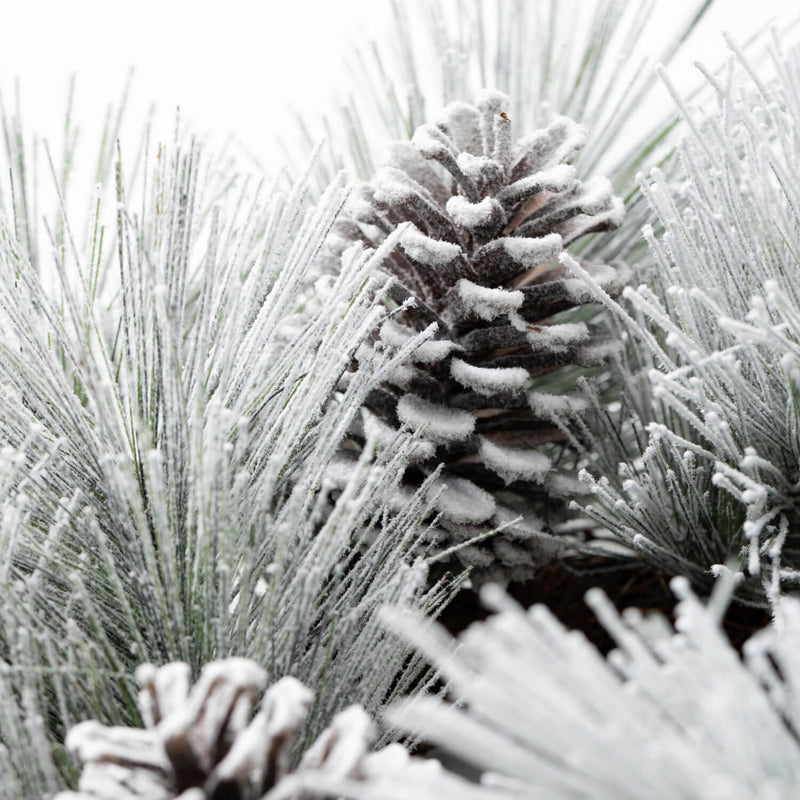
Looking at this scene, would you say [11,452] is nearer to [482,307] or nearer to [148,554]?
[148,554]

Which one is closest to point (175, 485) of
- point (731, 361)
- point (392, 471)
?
point (392, 471)

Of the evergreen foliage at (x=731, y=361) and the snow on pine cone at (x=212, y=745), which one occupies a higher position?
the evergreen foliage at (x=731, y=361)

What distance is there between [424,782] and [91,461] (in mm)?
176

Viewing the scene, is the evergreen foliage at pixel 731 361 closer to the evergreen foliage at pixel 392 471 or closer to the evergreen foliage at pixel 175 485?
the evergreen foliage at pixel 392 471

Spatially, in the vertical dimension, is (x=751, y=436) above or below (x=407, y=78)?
below

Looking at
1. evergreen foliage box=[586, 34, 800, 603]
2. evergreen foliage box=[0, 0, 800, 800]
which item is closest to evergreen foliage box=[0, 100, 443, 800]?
evergreen foliage box=[0, 0, 800, 800]

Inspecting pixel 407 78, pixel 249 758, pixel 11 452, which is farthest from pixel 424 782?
pixel 407 78

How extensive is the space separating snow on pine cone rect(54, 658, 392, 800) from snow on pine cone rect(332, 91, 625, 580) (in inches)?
6.6

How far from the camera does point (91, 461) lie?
0.31m

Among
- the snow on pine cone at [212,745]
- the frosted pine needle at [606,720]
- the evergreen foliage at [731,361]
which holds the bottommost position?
the snow on pine cone at [212,745]

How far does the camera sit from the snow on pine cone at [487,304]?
0.38 metres

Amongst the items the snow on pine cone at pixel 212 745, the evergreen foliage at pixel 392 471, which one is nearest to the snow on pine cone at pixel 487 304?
the evergreen foliage at pixel 392 471

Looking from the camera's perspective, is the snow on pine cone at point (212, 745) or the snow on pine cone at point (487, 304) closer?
the snow on pine cone at point (212, 745)

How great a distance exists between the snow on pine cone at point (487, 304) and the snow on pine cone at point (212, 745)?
6.6 inches
